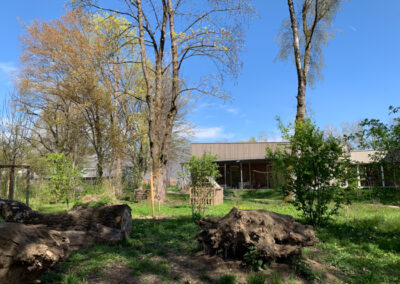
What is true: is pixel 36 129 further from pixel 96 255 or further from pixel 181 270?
pixel 181 270

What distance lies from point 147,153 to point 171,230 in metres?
19.4

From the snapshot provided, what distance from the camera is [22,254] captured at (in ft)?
9.40

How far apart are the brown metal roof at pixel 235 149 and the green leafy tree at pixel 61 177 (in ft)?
58.9

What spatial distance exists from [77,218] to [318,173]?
5.74m

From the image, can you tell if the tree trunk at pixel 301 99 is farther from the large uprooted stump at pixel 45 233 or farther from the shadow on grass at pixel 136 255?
the large uprooted stump at pixel 45 233

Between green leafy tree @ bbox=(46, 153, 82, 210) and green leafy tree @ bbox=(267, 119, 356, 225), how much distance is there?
768 cm

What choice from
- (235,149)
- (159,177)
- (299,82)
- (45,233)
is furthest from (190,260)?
(235,149)

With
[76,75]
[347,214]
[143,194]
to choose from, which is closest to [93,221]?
[347,214]

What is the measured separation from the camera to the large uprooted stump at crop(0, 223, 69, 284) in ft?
9.24

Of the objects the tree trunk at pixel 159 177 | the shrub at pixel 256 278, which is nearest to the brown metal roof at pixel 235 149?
the tree trunk at pixel 159 177

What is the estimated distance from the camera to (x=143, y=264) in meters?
4.07

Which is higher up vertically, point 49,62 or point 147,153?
point 49,62

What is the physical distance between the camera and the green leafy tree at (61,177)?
9.91m

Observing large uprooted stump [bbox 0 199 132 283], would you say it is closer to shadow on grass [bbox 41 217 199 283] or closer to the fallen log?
the fallen log
